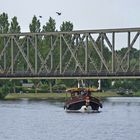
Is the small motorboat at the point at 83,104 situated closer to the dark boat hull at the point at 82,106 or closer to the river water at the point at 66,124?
the dark boat hull at the point at 82,106

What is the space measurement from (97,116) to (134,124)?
18.0m

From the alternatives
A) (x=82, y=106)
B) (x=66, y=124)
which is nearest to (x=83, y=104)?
(x=82, y=106)

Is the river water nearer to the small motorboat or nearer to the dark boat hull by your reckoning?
the dark boat hull

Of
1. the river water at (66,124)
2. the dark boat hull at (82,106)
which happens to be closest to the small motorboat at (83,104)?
the dark boat hull at (82,106)

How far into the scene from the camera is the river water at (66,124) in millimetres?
103750

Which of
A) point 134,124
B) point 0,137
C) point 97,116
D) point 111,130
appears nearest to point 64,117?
point 97,116

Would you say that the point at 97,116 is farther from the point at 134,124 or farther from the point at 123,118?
the point at 134,124

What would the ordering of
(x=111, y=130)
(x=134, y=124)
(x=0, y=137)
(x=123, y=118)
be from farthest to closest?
(x=123, y=118), (x=134, y=124), (x=111, y=130), (x=0, y=137)

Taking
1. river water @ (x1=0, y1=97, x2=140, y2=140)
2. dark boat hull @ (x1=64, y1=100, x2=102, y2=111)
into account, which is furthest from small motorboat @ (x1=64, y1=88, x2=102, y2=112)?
river water @ (x1=0, y1=97, x2=140, y2=140)

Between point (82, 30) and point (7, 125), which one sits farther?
point (82, 30)

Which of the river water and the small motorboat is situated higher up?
the small motorboat

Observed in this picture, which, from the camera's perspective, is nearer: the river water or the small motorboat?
the river water

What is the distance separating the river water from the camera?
340ft

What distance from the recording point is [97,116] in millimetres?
139375
